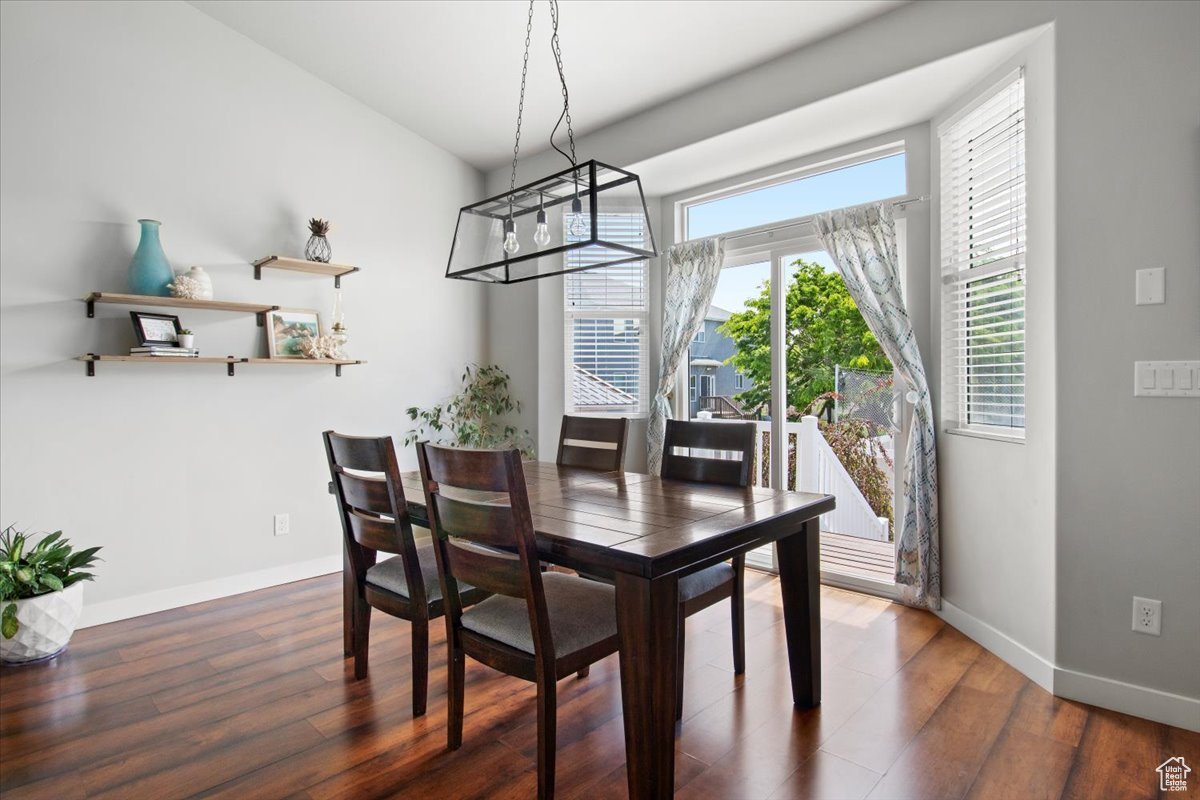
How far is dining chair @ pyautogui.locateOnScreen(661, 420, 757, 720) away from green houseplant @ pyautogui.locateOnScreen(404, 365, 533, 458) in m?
1.93

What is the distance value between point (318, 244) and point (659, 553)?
317 centimetres

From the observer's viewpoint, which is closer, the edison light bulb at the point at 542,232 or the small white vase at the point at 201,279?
the edison light bulb at the point at 542,232

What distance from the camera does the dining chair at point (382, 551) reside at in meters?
2.13

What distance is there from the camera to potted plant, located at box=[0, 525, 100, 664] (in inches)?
102

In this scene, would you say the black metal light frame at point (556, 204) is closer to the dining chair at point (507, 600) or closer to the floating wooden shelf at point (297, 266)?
the dining chair at point (507, 600)

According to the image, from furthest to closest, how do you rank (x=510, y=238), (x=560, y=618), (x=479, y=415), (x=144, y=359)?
1. (x=479, y=415)
2. (x=144, y=359)
3. (x=510, y=238)
4. (x=560, y=618)

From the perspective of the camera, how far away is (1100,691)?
7.30ft

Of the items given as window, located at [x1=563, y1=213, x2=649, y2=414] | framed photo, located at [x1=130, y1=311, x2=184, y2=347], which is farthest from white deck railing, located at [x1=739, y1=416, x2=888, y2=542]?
framed photo, located at [x1=130, y1=311, x2=184, y2=347]

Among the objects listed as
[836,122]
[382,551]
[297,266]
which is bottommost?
[382,551]

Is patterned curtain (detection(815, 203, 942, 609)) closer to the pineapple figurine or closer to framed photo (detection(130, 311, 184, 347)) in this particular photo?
the pineapple figurine

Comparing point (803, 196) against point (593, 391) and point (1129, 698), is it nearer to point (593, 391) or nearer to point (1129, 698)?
point (593, 391)

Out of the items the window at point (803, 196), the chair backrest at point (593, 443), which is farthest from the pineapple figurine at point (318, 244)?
the window at point (803, 196)

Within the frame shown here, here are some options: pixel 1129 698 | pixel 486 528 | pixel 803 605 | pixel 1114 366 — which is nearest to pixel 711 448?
pixel 803 605

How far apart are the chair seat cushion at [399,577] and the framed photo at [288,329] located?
1821mm
